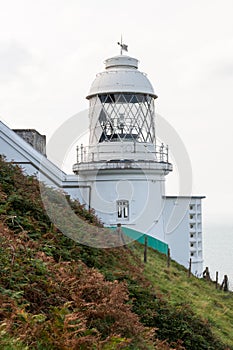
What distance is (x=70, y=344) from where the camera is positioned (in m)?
5.71

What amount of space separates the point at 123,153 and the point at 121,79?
255 centimetres

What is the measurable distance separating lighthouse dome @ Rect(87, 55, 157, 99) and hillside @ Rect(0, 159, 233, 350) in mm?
7360

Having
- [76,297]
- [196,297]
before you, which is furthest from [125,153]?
[76,297]

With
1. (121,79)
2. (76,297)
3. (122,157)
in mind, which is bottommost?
(76,297)

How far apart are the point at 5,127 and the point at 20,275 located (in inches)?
455

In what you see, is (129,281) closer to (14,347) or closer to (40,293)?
(40,293)

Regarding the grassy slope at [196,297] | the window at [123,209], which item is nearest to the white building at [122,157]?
the window at [123,209]

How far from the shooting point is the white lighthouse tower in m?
20.8

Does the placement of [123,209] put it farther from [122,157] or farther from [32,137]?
[32,137]

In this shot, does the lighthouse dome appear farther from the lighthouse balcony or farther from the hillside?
the hillside

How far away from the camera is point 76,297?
24.0 ft

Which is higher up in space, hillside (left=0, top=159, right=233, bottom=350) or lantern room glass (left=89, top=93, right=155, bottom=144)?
lantern room glass (left=89, top=93, right=155, bottom=144)

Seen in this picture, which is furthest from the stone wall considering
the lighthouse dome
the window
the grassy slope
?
the grassy slope

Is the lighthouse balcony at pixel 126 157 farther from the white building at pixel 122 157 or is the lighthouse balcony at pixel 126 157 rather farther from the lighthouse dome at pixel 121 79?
the lighthouse dome at pixel 121 79
